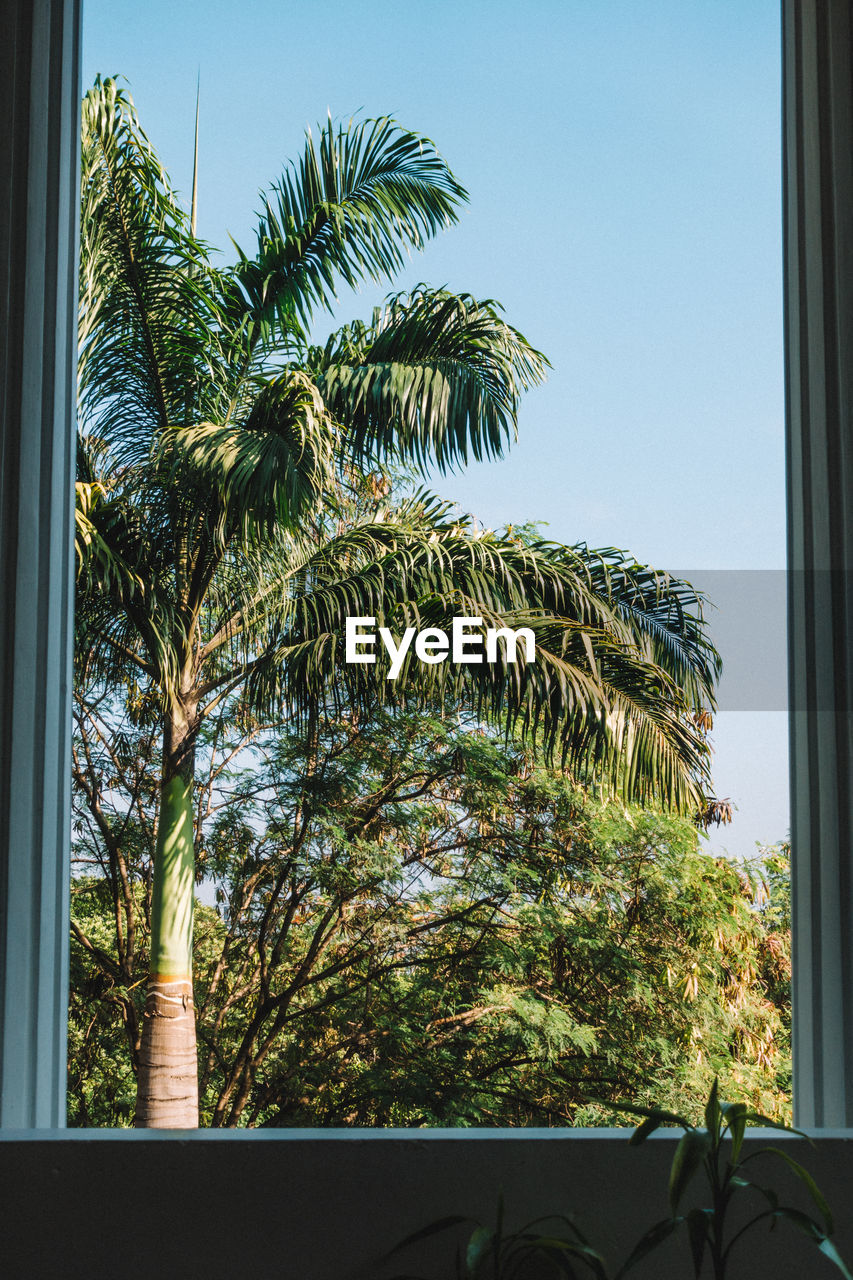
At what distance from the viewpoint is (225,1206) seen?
38.0 inches

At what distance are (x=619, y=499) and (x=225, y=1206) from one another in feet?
10.2

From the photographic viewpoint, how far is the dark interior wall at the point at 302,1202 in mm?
953

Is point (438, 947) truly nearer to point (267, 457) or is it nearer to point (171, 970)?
point (171, 970)

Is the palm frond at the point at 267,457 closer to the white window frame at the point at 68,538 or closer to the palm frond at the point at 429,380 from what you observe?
the palm frond at the point at 429,380

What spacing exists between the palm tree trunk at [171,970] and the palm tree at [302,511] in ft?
0.04

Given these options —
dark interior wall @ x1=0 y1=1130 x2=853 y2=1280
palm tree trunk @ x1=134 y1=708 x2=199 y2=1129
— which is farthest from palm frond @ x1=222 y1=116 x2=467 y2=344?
dark interior wall @ x1=0 y1=1130 x2=853 y2=1280

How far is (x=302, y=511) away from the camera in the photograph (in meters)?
2.91

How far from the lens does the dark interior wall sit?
3.13 ft

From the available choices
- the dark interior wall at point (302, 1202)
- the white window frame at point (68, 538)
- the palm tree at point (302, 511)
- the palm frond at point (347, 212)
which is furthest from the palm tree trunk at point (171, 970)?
the dark interior wall at point (302, 1202)

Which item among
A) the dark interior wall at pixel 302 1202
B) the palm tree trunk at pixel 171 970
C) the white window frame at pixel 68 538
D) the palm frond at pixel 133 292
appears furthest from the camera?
the palm tree trunk at pixel 171 970

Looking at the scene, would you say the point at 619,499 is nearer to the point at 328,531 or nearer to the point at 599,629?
the point at 599,629

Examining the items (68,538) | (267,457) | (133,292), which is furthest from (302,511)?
(68,538)

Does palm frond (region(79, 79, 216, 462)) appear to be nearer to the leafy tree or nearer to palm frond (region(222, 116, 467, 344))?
palm frond (region(222, 116, 467, 344))

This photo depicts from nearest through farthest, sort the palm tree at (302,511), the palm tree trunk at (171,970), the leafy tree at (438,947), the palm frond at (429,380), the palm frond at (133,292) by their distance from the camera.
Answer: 1. the palm frond at (133,292)
2. the palm tree at (302,511)
3. the palm frond at (429,380)
4. the palm tree trunk at (171,970)
5. the leafy tree at (438,947)
